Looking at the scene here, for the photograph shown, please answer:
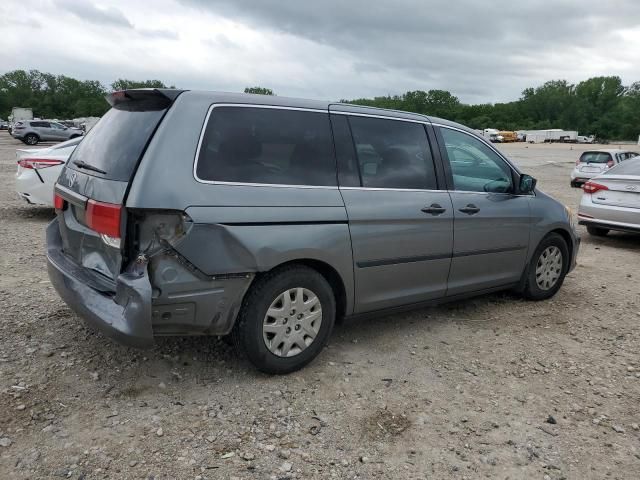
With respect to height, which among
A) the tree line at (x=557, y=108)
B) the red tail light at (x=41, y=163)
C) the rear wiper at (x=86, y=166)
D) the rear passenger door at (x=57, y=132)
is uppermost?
the tree line at (x=557, y=108)

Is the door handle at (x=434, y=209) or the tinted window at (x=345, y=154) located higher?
the tinted window at (x=345, y=154)

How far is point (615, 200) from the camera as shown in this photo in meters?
8.04

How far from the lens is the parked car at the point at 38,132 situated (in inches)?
1314

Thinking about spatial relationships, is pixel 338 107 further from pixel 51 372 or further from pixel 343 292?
pixel 51 372

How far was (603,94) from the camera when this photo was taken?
131 m

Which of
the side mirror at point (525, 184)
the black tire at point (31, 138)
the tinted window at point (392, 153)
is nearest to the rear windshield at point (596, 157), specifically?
the side mirror at point (525, 184)

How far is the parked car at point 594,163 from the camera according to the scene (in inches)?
715

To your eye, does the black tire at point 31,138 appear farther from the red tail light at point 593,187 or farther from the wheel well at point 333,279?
the wheel well at point 333,279

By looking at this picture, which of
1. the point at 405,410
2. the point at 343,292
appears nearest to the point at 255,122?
the point at 343,292

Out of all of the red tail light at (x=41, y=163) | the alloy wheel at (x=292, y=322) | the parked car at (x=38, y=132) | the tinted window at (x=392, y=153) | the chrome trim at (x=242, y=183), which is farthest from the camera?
the parked car at (x=38, y=132)

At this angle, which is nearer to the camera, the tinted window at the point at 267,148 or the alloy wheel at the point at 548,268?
the tinted window at the point at 267,148

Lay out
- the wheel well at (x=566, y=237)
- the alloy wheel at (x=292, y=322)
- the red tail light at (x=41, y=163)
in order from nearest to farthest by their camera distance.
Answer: the alloy wheel at (x=292, y=322) → the wheel well at (x=566, y=237) → the red tail light at (x=41, y=163)

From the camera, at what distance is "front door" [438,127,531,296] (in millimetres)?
4254

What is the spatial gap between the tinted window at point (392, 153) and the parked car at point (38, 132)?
33.9 metres
